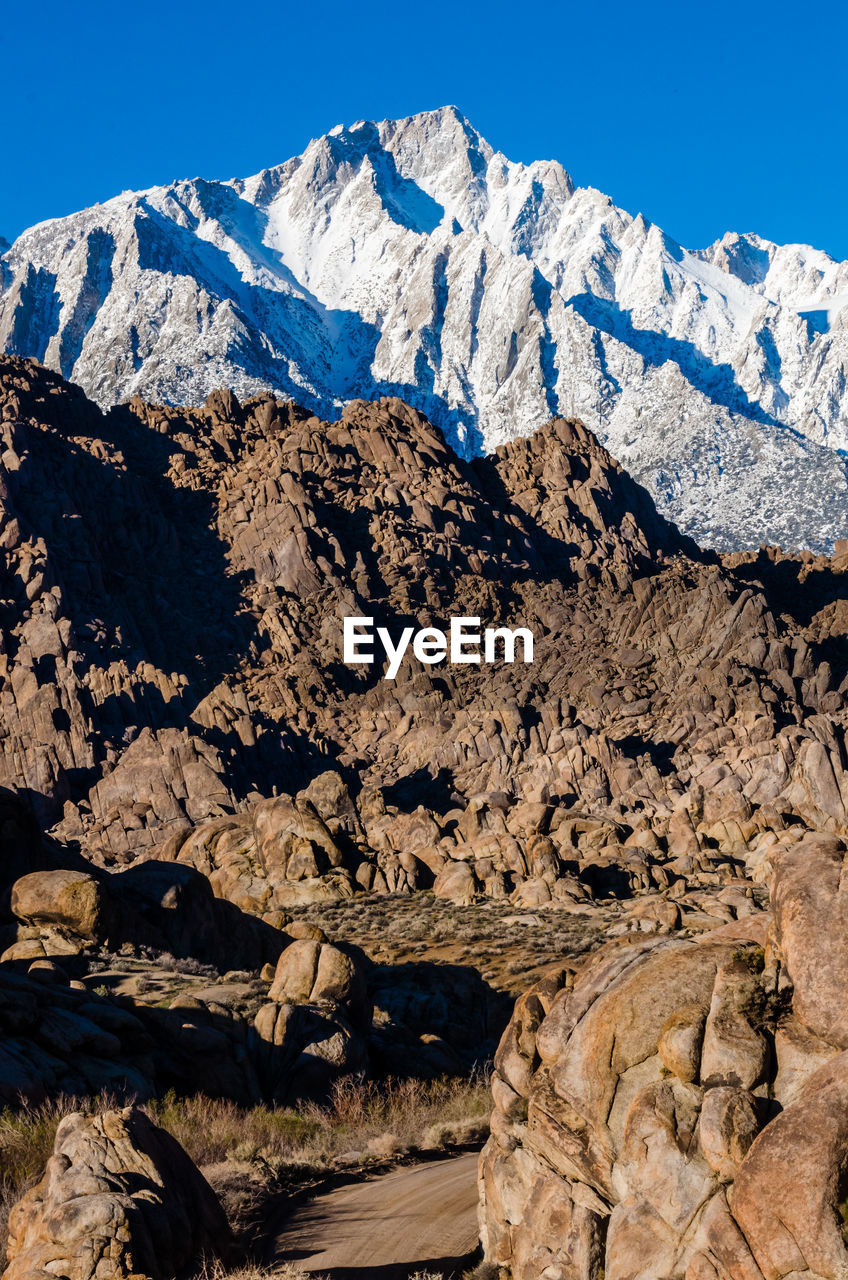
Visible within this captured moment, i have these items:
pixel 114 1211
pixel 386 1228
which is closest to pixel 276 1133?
pixel 386 1228

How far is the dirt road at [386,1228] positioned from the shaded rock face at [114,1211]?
1451mm

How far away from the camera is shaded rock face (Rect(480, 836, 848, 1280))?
9.59m

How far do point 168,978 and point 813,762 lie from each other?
57756 mm

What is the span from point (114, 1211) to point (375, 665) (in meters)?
107

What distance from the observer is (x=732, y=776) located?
79562 millimetres

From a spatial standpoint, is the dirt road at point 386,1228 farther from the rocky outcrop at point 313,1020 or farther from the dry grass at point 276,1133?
the rocky outcrop at point 313,1020

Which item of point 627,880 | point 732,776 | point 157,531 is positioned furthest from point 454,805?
point 157,531

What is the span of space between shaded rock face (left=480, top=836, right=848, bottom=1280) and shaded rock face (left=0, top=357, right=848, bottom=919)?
46399 mm

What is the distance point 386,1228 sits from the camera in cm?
1443

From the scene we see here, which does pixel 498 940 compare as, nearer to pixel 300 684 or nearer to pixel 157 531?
pixel 300 684

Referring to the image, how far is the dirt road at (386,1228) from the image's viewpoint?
13.3m

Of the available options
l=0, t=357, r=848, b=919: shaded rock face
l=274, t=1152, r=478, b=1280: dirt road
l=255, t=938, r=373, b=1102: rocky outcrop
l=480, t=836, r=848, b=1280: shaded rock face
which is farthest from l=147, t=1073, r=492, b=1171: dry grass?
l=0, t=357, r=848, b=919: shaded rock face

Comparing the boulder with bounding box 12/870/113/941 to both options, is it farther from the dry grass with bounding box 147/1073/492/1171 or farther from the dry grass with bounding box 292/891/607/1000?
the dry grass with bounding box 292/891/607/1000

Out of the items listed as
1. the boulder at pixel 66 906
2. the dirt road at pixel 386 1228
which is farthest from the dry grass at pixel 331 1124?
the boulder at pixel 66 906
